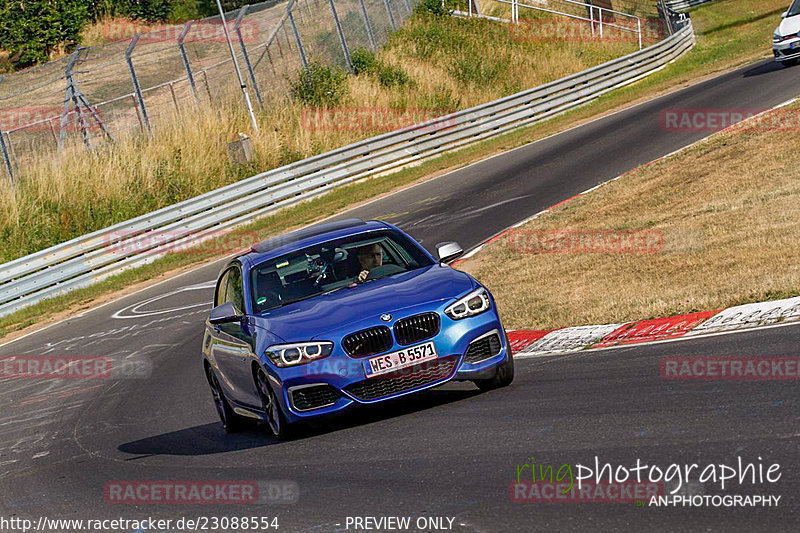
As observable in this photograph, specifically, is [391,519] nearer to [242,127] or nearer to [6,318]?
[6,318]

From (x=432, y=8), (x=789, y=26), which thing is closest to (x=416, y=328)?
(x=789, y=26)

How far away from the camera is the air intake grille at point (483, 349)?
8.29m

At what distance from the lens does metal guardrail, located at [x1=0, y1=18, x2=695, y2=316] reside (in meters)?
23.4

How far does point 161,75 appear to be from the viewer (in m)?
33.6

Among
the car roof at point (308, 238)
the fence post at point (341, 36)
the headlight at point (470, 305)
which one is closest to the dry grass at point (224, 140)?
the fence post at point (341, 36)

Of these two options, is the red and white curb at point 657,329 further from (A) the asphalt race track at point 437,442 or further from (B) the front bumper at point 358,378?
(B) the front bumper at point 358,378

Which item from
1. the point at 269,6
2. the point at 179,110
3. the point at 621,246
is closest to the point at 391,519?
the point at 621,246

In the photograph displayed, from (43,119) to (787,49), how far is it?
69.9ft

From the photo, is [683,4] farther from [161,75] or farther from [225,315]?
[225,315]

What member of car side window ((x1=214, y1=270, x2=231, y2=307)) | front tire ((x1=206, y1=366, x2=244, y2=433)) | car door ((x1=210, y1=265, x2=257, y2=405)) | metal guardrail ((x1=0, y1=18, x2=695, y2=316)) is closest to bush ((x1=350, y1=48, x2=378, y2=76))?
metal guardrail ((x1=0, y1=18, x2=695, y2=316))

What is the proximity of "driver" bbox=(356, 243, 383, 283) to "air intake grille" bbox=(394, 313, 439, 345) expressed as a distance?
1.23 metres

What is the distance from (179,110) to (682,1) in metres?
39.0

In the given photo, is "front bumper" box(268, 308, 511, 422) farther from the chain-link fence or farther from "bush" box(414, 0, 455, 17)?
"bush" box(414, 0, 455, 17)

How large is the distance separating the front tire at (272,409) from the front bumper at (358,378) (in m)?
0.14
